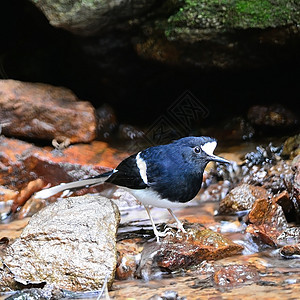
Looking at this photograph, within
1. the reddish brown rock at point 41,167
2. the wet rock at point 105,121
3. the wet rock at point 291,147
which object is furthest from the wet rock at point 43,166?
the wet rock at point 291,147

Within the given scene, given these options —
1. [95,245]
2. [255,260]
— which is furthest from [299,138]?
[95,245]

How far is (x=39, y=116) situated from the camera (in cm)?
657

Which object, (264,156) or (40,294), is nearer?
(40,294)

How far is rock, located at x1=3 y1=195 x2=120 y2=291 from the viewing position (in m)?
3.43

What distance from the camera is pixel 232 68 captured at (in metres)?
6.74

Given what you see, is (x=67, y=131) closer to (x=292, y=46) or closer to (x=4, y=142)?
(x=4, y=142)

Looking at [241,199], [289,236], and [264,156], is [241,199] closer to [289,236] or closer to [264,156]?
[289,236]

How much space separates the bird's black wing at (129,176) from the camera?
4.04 metres

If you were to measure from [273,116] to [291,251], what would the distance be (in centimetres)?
360

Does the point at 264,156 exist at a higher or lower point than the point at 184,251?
higher

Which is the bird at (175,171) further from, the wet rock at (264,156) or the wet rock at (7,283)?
the wet rock at (264,156)

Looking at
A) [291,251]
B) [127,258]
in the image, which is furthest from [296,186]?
[127,258]

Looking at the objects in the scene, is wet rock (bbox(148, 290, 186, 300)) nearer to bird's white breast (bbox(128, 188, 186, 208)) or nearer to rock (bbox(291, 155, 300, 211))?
bird's white breast (bbox(128, 188, 186, 208))

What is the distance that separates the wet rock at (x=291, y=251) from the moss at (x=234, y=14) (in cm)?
299
